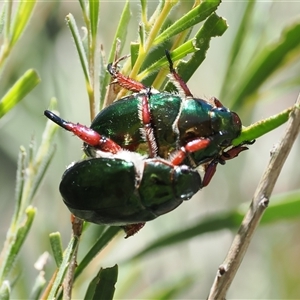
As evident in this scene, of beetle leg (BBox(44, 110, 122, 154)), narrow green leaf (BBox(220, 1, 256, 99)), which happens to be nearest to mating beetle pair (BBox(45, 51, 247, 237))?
beetle leg (BBox(44, 110, 122, 154))

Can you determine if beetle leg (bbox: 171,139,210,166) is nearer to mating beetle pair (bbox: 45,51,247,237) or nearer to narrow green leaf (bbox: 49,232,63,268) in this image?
mating beetle pair (bbox: 45,51,247,237)

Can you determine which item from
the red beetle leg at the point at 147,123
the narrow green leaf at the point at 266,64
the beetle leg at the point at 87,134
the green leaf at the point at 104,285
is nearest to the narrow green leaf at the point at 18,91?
the beetle leg at the point at 87,134

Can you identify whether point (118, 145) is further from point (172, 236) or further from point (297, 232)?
point (297, 232)

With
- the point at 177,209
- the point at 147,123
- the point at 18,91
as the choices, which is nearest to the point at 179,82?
the point at 147,123

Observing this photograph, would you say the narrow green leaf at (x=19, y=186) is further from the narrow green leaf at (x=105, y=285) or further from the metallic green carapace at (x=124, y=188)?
the narrow green leaf at (x=105, y=285)

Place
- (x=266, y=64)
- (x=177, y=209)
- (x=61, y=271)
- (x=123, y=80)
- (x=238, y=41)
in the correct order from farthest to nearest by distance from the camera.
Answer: (x=177, y=209), (x=238, y=41), (x=266, y=64), (x=123, y=80), (x=61, y=271)

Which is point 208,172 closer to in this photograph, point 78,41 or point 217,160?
point 217,160

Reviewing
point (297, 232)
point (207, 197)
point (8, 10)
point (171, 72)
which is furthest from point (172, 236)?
point (297, 232)
